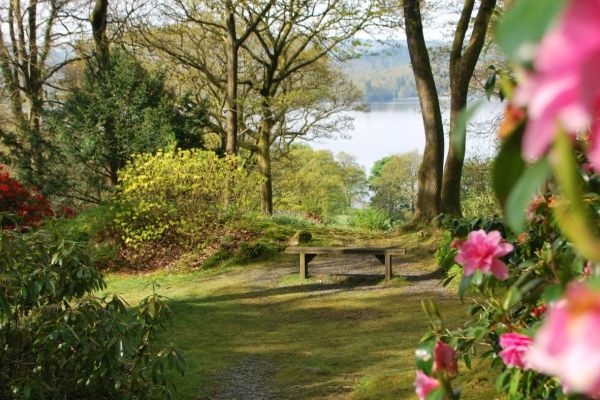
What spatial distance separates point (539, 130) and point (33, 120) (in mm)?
16081

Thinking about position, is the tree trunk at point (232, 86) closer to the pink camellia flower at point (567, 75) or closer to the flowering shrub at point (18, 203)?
the flowering shrub at point (18, 203)

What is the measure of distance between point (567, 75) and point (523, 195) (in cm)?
12

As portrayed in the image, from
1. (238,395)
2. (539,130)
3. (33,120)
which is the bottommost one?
(238,395)

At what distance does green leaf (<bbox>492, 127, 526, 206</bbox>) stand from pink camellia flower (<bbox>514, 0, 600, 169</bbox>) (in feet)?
0.61

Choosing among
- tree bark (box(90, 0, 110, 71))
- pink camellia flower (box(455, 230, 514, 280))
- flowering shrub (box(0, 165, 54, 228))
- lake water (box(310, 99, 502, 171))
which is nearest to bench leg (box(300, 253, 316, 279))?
flowering shrub (box(0, 165, 54, 228))

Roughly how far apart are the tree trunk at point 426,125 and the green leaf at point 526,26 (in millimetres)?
9844

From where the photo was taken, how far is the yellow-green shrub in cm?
962

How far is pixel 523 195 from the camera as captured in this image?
0.36m

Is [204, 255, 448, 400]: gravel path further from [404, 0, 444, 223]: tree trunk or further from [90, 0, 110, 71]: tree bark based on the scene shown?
[90, 0, 110, 71]: tree bark

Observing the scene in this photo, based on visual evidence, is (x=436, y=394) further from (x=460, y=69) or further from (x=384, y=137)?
(x=384, y=137)

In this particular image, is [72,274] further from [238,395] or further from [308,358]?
[308,358]

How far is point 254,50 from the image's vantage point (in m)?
18.1

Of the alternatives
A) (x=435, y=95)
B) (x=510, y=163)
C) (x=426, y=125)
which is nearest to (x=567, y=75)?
(x=510, y=163)

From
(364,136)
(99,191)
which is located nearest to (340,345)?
(99,191)
